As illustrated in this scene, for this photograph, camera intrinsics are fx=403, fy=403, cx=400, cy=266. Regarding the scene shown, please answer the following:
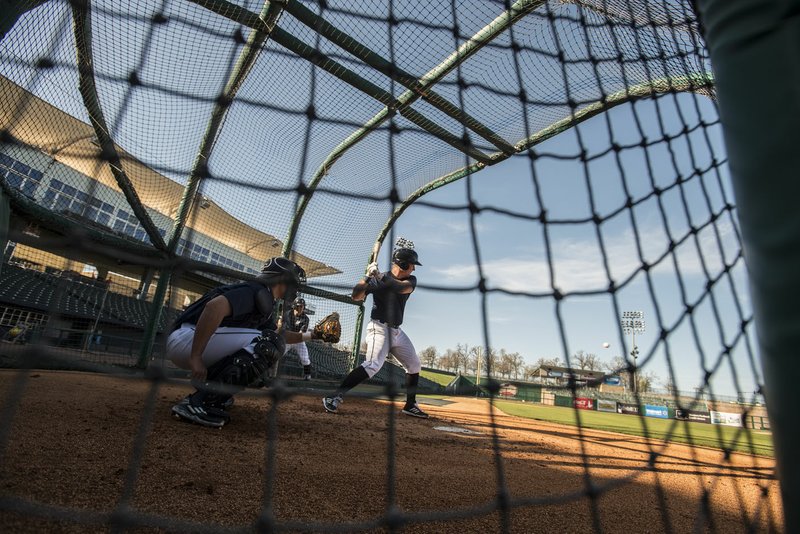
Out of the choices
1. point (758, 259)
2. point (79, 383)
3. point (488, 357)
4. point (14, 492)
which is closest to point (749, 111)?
point (758, 259)

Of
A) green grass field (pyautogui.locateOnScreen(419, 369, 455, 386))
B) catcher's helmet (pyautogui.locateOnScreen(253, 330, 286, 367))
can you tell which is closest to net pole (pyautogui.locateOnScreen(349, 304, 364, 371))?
catcher's helmet (pyautogui.locateOnScreen(253, 330, 286, 367))

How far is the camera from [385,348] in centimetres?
360

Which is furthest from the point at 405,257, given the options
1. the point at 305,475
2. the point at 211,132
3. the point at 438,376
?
the point at 438,376

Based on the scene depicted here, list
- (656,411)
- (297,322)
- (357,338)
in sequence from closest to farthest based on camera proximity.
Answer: (297,322) < (357,338) < (656,411)

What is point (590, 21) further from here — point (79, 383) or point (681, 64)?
point (79, 383)

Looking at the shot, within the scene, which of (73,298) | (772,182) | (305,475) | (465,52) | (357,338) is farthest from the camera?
(73,298)

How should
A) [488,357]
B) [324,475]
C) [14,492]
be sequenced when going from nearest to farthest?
[14,492]
[324,475]
[488,357]

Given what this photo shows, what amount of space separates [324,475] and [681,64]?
3.54 metres

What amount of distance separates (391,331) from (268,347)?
108cm

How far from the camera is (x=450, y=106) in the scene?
13.7 ft

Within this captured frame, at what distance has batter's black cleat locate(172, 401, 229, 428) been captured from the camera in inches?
85.0

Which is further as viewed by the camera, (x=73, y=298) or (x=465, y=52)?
(x=73, y=298)

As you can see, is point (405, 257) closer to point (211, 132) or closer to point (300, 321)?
point (211, 132)

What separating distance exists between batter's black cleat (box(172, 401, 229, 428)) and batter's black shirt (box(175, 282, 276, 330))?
0.47 meters
